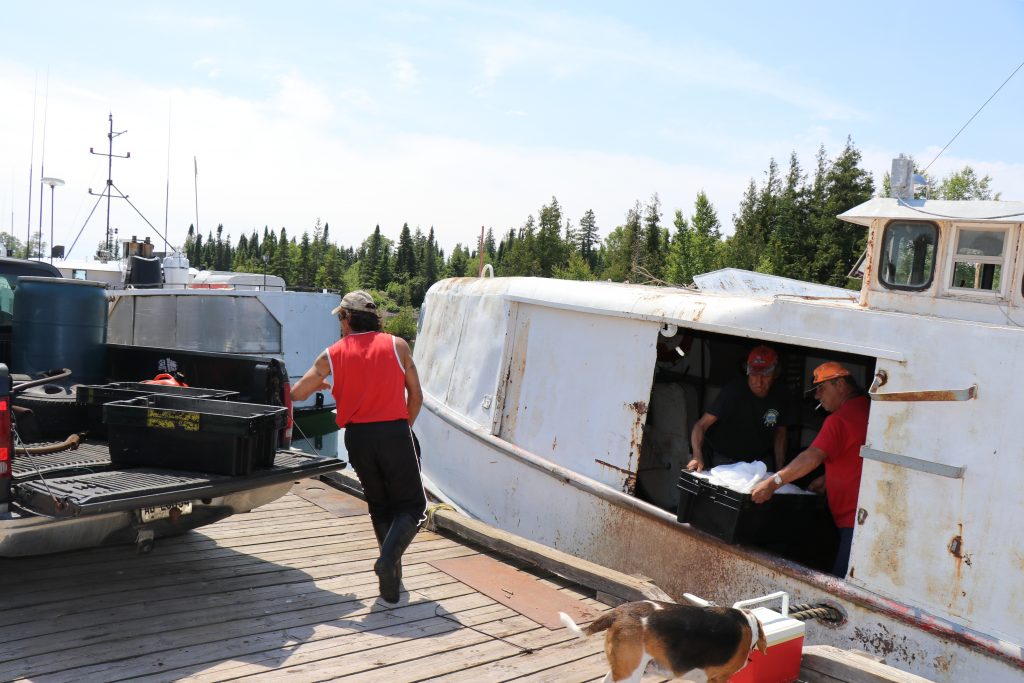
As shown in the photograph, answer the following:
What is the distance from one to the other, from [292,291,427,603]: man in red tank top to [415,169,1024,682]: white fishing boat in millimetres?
1945

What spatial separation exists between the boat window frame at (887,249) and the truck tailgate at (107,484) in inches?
144

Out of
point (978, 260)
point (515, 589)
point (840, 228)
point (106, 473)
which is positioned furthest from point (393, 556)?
point (840, 228)

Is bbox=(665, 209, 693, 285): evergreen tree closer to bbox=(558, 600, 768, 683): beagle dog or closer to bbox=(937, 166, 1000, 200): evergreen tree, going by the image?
bbox=(937, 166, 1000, 200): evergreen tree

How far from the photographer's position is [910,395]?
454 centimetres

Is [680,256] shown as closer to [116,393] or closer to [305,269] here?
[116,393]

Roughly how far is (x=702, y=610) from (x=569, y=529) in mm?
3193

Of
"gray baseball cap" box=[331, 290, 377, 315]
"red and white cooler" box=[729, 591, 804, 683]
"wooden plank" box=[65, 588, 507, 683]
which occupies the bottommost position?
"wooden plank" box=[65, 588, 507, 683]

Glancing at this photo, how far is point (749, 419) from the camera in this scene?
6.07 metres

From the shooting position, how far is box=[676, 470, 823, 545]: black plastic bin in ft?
17.2

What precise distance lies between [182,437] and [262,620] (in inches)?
42.6

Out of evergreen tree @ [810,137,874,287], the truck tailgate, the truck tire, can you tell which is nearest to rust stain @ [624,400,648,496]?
the truck tailgate

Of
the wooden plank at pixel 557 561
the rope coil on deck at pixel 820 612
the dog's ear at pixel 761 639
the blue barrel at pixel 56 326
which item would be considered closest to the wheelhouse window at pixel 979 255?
the rope coil on deck at pixel 820 612

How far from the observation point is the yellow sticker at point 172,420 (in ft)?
14.5

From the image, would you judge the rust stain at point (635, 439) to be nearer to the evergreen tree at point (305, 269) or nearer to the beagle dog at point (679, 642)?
the beagle dog at point (679, 642)
